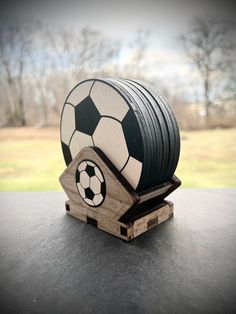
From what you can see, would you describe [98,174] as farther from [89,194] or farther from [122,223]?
[122,223]

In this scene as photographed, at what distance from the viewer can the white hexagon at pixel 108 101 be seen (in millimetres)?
1236

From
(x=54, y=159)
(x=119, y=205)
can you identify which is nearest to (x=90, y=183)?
(x=119, y=205)

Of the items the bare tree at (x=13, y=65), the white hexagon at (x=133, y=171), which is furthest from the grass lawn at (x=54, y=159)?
the white hexagon at (x=133, y=171)

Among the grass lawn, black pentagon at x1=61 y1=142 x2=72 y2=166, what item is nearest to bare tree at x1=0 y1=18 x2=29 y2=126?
the grass lawn

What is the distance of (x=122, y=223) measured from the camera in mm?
1303

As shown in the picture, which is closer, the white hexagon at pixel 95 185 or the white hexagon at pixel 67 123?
the white hexagon at pixel 95 185

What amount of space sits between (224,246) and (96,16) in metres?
2.11

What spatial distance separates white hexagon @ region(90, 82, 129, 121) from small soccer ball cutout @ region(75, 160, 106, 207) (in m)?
0.28

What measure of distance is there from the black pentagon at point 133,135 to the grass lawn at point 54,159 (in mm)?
1452

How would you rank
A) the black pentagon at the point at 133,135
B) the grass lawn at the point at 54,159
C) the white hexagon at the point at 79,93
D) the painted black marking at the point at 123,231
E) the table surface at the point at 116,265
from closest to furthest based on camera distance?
1. the table surface at the point at 116,265
2. the black pentagon at the point at 133,135
3. the painted black marking at the point at 123,231
4. the white hexagon at the point at 79,93
5. the grass lawn at the point at 54,159

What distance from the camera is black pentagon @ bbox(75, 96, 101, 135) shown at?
1374 millimetres

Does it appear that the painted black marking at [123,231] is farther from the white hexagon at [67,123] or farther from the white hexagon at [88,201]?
the white hexagon at [67,123]

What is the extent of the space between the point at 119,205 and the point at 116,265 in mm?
275

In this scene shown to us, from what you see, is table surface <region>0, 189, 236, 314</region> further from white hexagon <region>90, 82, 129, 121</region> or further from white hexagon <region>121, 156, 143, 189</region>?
white hexagon <region>90, 82, 129, 121</region>
